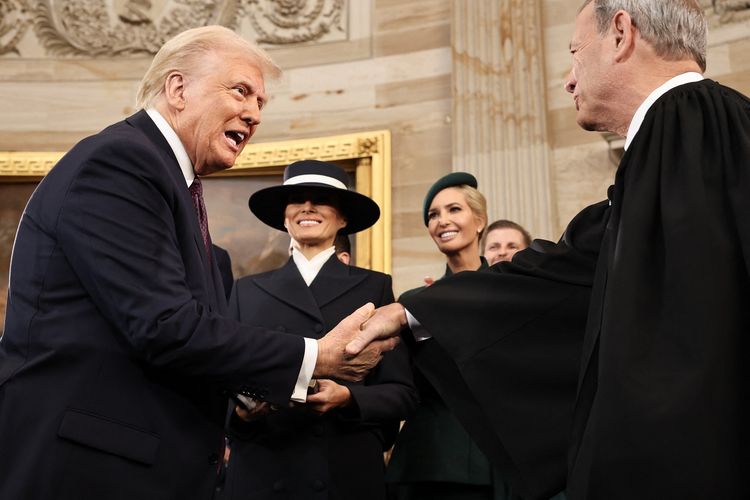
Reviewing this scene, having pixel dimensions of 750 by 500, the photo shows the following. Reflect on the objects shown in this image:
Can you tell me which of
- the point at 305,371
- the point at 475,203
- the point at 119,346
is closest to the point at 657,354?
the point at 305,371

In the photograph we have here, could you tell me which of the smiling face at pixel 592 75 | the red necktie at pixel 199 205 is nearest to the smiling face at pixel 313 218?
the red necktie at pixel 199 205

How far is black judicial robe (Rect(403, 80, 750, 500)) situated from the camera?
1892 millimetres

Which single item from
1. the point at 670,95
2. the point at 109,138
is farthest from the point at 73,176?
the point at 670,95

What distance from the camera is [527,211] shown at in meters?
6.10

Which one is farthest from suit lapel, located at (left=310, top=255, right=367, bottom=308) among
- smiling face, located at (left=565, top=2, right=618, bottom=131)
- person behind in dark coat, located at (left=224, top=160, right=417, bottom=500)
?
smiling face, located at (left=565, top=2, right=618, bottom=131)

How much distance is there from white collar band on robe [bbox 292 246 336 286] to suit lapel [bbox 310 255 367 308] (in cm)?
3

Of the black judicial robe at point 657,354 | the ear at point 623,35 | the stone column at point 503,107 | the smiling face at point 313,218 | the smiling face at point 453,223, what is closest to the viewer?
the black judicial robe at point 657,354

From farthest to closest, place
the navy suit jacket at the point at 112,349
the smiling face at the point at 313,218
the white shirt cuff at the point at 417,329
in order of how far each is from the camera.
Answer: the smiling face at the point at 313,218 → the white shirt cuff at the point at 417,329 → the navy suit jacket at the point at 112,349

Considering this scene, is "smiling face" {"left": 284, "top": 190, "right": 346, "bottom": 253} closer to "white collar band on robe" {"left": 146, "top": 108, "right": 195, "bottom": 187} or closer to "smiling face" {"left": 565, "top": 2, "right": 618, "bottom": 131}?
"white collar band on robe" {"left": 146, "top": 108, "right": 195, "bottom": 187}

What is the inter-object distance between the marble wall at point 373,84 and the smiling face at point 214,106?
3.49m

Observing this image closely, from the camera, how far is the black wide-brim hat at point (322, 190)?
3883 millimetres

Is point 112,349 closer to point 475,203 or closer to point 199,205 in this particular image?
point 199,205

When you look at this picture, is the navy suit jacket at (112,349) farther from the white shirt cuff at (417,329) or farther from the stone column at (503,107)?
the stone column at (503,107)

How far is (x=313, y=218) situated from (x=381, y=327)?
1.09 meters
